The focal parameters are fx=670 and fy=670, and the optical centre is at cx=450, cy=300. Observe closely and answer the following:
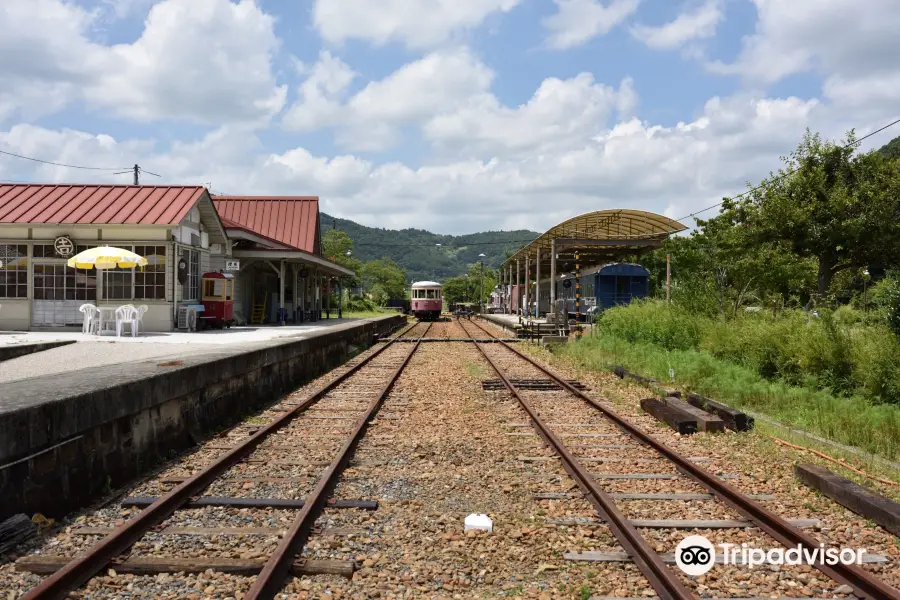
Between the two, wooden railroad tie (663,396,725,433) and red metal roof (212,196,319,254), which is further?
red metal roof (212,196,319,254)

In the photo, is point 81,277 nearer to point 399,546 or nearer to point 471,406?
point 471,406

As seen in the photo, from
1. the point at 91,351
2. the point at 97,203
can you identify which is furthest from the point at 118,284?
the point at 91,351

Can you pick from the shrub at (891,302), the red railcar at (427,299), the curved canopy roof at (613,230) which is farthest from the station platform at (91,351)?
the red railcar at (427,299)

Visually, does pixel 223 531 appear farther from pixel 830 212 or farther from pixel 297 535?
pixel 830 212

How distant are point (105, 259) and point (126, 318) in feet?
5.13

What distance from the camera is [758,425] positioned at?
8.09 meters

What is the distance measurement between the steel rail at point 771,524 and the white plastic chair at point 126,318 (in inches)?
519

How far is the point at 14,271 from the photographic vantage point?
729 inches

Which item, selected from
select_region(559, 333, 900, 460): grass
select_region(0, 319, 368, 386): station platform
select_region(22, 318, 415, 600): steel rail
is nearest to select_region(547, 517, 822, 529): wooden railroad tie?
select_region(22, 318, 415, 600): steel rail

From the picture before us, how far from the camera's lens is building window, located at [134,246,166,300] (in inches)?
732

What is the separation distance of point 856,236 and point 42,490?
24.8 meters

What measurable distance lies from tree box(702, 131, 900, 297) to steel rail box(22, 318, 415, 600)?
22123 millimetres

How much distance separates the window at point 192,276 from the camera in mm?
19641

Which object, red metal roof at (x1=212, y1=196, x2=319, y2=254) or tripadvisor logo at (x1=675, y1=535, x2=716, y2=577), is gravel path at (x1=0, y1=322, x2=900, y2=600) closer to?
tripadvisor logo at (x1=675, y1=535, x2=716, y2=577)
